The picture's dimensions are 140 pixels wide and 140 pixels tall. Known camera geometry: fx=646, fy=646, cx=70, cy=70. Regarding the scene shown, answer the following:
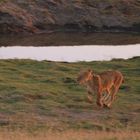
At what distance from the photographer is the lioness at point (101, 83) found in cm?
2008

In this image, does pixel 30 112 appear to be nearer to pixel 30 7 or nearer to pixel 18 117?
pixel 18 117

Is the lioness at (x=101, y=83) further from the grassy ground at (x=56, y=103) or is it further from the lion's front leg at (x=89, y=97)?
the grassy ground at (x=56, y=103)

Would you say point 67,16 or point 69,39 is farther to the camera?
point 67,16

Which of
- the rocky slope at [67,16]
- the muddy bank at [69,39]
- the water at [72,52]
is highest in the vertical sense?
the rocky slope at [67,16]

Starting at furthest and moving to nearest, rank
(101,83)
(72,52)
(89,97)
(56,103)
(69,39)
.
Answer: (69,39) → (72,52) → (89,97) → (101,83) → (56,103)

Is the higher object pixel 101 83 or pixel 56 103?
pixel 101 83

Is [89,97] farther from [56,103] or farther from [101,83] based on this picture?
[56,103]

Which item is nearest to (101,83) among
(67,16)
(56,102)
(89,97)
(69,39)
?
(89,97)

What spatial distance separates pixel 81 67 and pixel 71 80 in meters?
4.16

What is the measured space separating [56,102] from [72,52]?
18.7 metres

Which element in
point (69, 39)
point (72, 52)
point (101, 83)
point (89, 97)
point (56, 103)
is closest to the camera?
point (56, 103)

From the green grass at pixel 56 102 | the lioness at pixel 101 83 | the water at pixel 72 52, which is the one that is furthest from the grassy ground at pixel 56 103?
the water at pixel 72 52

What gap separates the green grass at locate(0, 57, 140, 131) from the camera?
58.2ft

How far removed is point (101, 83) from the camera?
2044 centimetres
